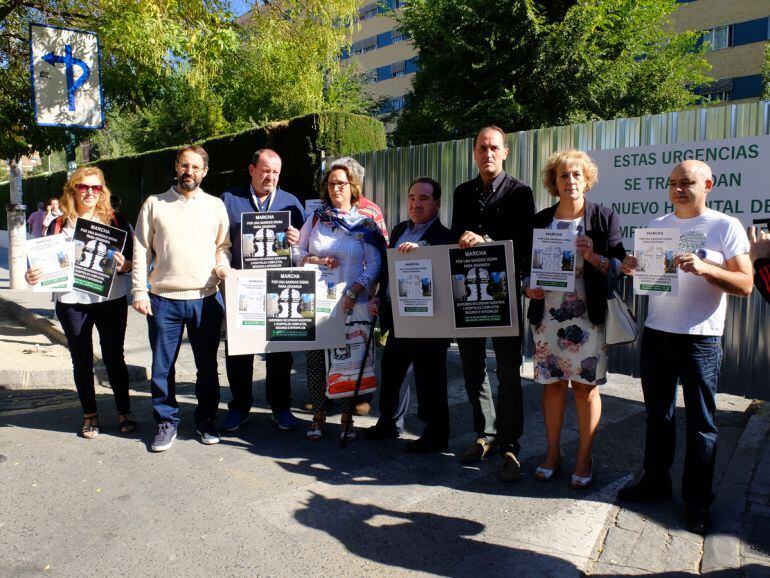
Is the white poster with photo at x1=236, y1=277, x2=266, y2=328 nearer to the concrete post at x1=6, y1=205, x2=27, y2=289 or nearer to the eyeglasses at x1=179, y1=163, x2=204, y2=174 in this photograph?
the eyeglasses at x1=179, y1=163, x2=204, y2=174

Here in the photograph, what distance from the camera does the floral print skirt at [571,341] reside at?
3658 mm

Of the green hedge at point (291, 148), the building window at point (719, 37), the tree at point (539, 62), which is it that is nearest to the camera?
the green hedge at point (291, 148)

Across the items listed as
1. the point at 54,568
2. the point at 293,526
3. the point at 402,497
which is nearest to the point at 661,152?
the point at 402,497

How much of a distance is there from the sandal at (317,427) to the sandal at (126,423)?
140 cm

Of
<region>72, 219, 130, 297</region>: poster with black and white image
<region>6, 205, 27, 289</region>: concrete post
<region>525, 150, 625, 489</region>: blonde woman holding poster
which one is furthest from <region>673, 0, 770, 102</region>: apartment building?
<region>72, 219, 130, 297</region>: poster with black and white image

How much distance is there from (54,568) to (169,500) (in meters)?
0.78

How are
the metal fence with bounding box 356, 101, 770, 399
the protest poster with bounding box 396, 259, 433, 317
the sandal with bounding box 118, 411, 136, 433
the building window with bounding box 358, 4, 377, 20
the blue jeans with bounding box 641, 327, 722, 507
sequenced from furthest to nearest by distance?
the building window with bounding box 358, 4, 377, 20
the metal fence with bounding box 356, 101, 770, 399
the sandal with bounding box 118, 411, 136, 433
the protest poster with bounding box 396, 259, 433, 317
the blue jeans with bounding box 641, 327, 722, 507

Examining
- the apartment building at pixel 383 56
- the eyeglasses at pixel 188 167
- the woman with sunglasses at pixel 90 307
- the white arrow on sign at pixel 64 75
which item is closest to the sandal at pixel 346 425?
the woman with sunglasses at pixel 90 307

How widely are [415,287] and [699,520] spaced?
6.80ft

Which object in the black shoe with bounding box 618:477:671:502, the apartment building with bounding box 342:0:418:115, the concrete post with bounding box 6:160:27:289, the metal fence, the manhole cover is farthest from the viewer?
the apartment building with bounding box 342:0:418:115

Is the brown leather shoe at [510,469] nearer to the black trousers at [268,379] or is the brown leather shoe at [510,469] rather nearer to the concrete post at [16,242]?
the black trousers at [268,379]

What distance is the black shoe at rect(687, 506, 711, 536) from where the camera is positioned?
10.8 ft

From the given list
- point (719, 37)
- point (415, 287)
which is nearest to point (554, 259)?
point (415, 287)

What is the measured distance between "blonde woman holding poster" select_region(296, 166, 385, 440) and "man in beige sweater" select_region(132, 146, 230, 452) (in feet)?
2.33
